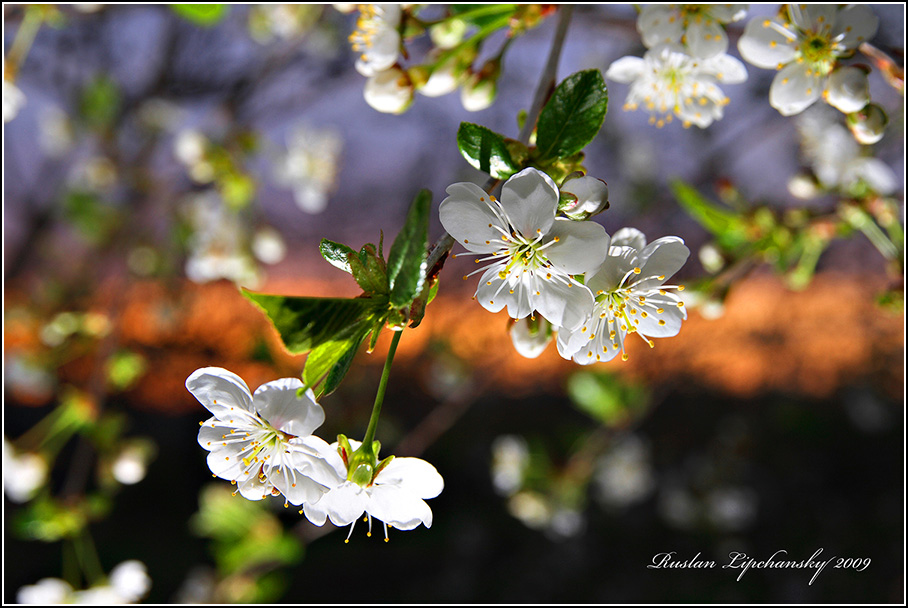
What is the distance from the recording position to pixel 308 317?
36 cm

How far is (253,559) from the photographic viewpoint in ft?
5.28

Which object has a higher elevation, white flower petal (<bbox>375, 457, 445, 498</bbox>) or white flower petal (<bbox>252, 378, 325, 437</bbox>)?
white flower petal (<bbox>252, 378, 325, 437</bbox>)

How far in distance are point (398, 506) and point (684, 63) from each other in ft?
1.95

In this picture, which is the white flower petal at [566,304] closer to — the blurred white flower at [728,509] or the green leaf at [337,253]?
the green leaf at [337,253]

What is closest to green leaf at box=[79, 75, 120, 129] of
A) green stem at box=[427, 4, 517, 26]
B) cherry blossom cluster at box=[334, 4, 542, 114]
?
cherry blossom cluster at box=[334, 4, 542, 114]

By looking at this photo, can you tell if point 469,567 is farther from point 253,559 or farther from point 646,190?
point 646,190

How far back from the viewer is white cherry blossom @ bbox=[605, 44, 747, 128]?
0.64m

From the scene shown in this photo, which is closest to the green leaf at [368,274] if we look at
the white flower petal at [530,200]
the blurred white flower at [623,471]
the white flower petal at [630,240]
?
the white flower petal at [530,200]

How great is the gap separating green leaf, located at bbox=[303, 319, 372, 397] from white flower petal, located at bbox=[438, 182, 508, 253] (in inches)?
4.0

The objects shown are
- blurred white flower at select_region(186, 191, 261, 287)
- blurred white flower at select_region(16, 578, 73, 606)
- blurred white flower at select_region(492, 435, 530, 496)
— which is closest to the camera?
blurred white flower at select_region(16, 578, 73, 606)

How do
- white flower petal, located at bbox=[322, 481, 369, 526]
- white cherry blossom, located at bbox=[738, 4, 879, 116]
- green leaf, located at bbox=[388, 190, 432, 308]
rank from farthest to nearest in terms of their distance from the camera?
1. white cherry blossom, located at bbox=[738, 4, 879, 116]
2. white flower petal, located at bbox=[322, 481, 369, 526]
3. green leaf, located at bbox=[388, 190, 432, 308]

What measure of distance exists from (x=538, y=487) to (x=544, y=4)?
1.40 meters

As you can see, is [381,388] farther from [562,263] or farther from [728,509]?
[728,509]

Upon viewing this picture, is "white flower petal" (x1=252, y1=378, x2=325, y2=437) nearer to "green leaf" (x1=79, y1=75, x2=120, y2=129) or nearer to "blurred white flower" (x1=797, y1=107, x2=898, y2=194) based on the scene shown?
"blurred white flower" (x1=797, y1=107, x2=898, y2=194)
